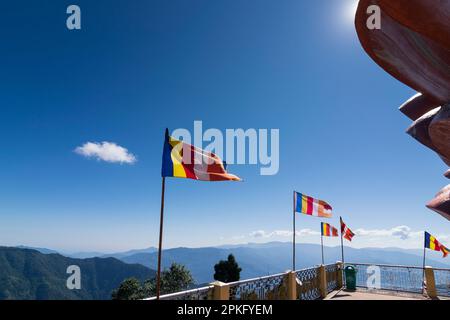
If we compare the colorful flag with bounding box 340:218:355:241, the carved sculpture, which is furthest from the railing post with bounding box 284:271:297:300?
the colorful flag with bounding box 340:218:355:241

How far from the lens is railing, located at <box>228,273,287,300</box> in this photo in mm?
7879

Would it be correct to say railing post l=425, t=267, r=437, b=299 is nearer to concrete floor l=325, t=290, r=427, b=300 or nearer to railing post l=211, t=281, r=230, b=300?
concrete floor l=325, t=290, r=427, b=300

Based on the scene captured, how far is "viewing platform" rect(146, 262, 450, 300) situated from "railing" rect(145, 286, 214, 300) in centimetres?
106

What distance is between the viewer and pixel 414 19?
2904 millimetres

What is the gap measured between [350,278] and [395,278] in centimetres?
244

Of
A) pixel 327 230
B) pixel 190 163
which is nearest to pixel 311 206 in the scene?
pixel 327 230

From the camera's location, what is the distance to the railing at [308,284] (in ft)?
37.9

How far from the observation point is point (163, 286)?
185 ft
